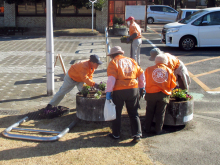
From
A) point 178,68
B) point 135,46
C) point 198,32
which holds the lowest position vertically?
point 178,68

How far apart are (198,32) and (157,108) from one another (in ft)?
30.5

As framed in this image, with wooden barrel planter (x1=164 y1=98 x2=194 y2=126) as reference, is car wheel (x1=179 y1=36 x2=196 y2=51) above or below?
above

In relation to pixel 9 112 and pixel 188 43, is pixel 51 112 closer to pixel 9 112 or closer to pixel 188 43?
pixel 9 112

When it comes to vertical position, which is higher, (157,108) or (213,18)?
(213,18)

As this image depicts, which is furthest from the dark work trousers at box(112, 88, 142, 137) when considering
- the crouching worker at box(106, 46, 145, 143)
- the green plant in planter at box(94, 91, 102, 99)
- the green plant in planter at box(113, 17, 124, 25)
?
the green plant in planter at box(113, 17, 124, 25)

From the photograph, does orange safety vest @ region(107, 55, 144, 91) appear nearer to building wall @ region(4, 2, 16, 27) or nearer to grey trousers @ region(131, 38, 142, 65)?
grey trousers @ region(131, 38, 142, 65)

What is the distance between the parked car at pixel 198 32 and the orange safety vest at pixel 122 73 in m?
9.44

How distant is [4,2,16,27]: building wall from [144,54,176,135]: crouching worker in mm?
20489

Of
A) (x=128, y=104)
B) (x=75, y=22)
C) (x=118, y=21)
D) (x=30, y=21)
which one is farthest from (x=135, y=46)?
(x=30, y=21)

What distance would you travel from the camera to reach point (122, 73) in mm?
4703

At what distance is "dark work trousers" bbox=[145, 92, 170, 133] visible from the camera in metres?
5.07

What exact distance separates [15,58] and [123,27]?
9641mm

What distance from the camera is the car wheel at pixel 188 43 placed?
1366cm

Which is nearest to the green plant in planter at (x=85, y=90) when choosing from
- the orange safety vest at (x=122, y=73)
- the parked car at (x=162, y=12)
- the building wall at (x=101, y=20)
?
the orange safety vest at (x=122, y=73)
